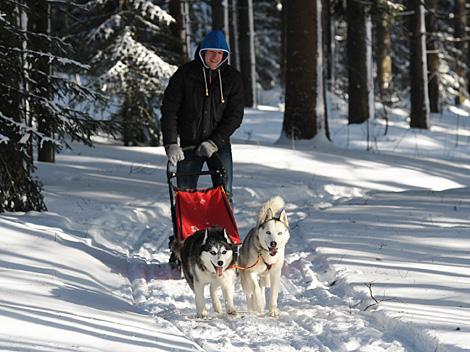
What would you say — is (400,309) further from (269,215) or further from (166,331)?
(166,331)

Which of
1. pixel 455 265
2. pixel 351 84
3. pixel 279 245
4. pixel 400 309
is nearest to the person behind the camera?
pixel 400 309

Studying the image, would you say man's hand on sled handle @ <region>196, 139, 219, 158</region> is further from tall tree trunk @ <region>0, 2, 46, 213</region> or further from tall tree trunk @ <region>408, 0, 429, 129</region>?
tall tree trunk @ <region>408, 0, 429, 129</region>

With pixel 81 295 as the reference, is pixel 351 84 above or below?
above

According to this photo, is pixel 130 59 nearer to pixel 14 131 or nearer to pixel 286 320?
pixel 14 131

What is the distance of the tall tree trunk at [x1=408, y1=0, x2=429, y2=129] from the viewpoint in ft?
73.8

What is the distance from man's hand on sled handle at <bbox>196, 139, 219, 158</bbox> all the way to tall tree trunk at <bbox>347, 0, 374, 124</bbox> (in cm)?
1566

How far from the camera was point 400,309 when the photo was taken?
5910mm

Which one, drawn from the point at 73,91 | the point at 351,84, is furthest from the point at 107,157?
the point at 351,84

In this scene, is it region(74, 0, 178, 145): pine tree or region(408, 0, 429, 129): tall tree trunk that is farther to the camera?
region(408, 0, 429, 129): tall tree trunk

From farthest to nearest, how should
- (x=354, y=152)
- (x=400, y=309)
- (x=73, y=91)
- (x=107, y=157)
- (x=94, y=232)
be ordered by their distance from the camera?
(x=354, y=152) → (x=107, y=157) → (x=73, y=91) → (x=94, y=232) → (x=400, y=309)

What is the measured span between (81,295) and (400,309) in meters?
2.73

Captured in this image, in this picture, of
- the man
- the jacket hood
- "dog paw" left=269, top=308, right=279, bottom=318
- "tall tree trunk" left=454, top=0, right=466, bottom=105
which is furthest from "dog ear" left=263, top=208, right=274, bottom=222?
"tall tree trunk" left=454, top=0, right=466, bottom=105


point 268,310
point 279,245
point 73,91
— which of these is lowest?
→ point 268,310

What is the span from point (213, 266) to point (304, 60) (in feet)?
31.4
